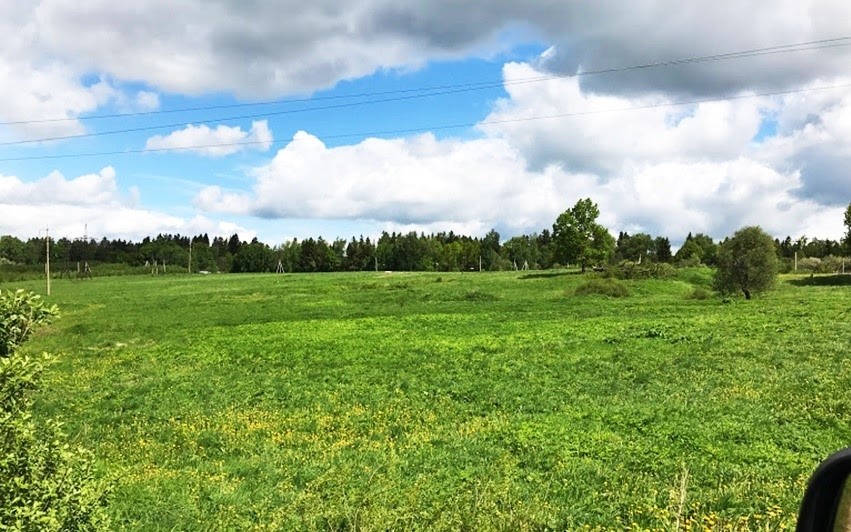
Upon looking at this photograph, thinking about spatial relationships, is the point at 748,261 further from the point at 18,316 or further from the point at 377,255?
the point at 377,255

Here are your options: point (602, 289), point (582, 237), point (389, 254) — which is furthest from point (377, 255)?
point (602, 289)

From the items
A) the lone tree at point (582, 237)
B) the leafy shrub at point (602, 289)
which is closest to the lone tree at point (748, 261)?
the leafy shrub at point (602, 289)

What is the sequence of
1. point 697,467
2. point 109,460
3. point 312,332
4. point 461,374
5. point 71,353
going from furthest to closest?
1. point 312,332
2. point 71,353
3. point 461,374
4. point 109,460
5. point 697,467

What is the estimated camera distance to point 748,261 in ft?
157

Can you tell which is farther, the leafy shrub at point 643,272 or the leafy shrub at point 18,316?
the leafy shrub at point 643,272

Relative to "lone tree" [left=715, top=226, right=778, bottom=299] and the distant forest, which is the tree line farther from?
"lone tree" [left=715, top=226, right=778, bottom=299]

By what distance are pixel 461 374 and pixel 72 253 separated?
682 ft

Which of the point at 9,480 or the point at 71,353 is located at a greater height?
the point at 9,480

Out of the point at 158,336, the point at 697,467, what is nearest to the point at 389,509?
the point at 697,467

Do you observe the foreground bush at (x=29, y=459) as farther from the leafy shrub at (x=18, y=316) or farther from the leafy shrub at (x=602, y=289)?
the leafy shrub at (x=602, y=289)

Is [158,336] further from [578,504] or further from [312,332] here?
[578,504]

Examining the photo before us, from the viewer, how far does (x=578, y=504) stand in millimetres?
9820

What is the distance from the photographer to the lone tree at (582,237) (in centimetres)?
8688

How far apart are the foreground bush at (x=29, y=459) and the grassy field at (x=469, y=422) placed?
90 centimetres
